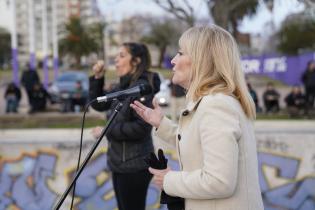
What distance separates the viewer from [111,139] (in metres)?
3.89

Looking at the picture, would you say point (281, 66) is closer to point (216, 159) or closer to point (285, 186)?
point (285, 186)

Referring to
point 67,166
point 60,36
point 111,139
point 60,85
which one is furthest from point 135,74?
point 60,36

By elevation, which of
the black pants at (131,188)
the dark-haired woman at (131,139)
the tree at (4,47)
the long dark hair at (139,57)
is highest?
the long dark hair at (139,57)

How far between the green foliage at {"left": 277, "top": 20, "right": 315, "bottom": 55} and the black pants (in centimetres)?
4924

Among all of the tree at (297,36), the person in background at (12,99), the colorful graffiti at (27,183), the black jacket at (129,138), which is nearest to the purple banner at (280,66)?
the tree at (297,36)

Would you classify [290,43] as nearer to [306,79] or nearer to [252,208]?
[306,79]

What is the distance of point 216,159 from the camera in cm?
208

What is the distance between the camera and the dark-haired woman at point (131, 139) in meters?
3.77

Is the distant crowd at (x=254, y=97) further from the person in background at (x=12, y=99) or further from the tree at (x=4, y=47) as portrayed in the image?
the tree at (x=4, y=47)

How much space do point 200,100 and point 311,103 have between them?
13465mm

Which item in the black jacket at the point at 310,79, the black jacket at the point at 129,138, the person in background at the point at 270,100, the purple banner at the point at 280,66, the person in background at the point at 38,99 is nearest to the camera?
the black jacket at the point at 129,138

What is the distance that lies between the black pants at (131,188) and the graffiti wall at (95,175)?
5.74 ft

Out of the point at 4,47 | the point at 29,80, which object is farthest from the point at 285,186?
the point at 4,47

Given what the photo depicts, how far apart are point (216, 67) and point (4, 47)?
75.8m
